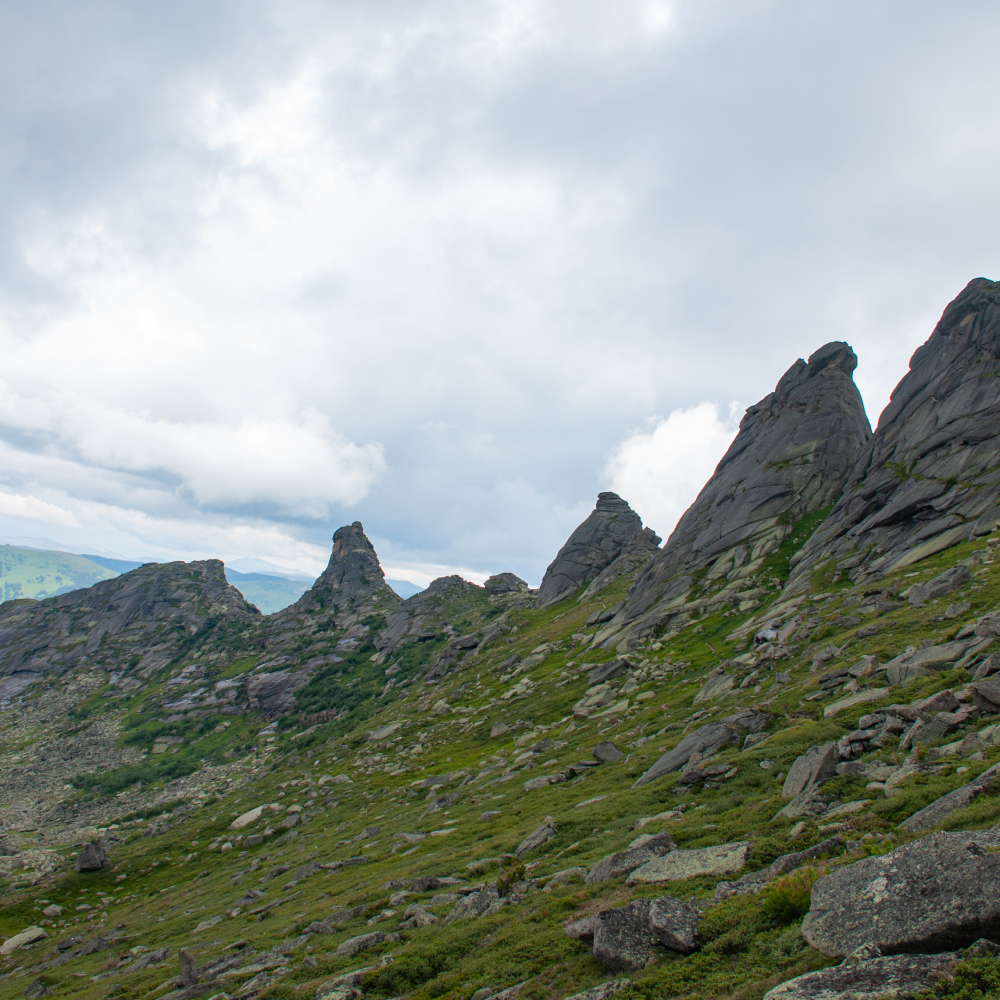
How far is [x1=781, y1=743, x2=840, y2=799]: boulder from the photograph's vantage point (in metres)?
18.3

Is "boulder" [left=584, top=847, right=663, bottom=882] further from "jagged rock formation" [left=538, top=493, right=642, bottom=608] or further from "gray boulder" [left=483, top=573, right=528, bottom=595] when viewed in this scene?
"gray boulder" [left=483, top=573, right=528, bottom=595]

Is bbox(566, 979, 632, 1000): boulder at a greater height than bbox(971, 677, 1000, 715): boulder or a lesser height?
lesser

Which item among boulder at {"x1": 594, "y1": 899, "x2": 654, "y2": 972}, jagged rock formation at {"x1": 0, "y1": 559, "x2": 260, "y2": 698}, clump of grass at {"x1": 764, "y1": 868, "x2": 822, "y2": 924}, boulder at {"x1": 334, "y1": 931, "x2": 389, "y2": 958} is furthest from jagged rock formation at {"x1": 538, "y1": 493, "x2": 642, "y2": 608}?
clump of grass at {"x1": 764, "y1": 868, "x2": 822, "y2": 924}

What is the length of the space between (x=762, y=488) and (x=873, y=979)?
3358 inches

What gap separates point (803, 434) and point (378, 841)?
89.8m

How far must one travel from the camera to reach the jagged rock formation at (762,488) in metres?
72.9

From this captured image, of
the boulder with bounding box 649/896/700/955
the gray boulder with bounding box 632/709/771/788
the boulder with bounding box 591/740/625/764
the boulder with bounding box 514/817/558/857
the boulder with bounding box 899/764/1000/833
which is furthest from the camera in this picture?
the boulder with bounding box 591/740/625/764

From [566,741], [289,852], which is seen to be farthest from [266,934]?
[566,741]

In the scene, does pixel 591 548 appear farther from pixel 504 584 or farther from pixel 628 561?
pixel 504 584

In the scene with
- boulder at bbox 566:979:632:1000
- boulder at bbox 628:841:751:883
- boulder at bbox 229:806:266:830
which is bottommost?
boulder at bbox 229:806:266:830

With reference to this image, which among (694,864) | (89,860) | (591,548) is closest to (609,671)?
(694,864)

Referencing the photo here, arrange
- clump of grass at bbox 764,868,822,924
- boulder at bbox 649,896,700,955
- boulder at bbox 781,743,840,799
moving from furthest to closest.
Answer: boulder at bbox 781,743,840,799 < boulder at bbox 649,896,700,955 < clump of grass at bbox 764,868,822,924

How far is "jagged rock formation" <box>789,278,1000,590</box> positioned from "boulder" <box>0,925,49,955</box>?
231 ft

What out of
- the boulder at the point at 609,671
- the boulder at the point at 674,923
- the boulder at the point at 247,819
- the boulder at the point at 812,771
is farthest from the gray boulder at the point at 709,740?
the boulder at the point at 247,819
